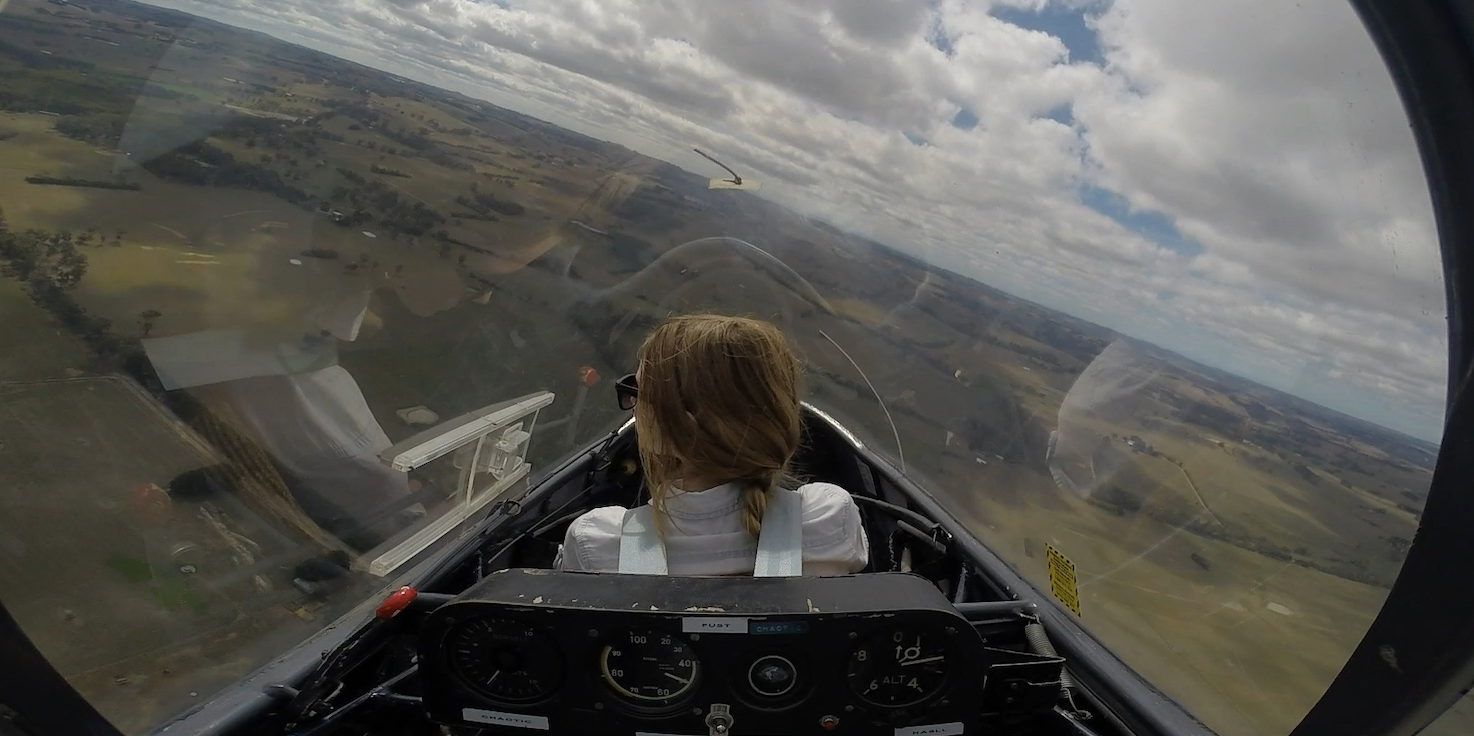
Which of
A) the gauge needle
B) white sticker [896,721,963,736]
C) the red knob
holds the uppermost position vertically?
the gauge needle

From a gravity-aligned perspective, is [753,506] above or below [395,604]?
above

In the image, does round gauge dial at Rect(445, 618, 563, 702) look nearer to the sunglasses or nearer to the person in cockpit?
the person in cockpit

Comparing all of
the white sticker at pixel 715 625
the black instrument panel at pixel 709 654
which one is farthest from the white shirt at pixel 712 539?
the white sticker at pixel 715 625

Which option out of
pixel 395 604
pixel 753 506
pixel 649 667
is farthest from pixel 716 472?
pixel 395 604

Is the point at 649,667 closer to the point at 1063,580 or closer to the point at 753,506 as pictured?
the point at 753,506

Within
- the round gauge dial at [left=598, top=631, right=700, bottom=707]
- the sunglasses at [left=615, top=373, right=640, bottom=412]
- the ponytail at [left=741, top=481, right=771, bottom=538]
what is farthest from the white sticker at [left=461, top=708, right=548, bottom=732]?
the sunglasses at [left=615, top=373, right=640, bottom=412]

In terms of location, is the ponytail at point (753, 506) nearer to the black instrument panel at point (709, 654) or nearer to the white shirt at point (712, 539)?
the white shirt at point (712, 539)
